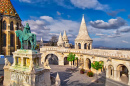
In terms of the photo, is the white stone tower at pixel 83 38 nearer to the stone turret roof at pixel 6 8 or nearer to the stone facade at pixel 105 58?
the stone facade at pixel 105 58

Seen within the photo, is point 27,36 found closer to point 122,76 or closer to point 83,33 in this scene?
point 122,76

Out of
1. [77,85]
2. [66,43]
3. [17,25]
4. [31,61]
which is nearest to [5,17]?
[17,25]

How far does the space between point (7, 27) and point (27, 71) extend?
30217 mm

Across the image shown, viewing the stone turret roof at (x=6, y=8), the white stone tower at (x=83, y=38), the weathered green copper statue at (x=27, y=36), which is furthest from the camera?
the stone turret roof at (x=6, y=8)

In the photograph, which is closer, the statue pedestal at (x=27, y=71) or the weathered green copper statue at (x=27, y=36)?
the statue pedestal at (x=27, y=71)

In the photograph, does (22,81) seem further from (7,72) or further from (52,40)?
(52,40)

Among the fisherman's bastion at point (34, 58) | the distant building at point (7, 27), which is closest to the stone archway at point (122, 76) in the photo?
the fisherman's bastion at point (34, 58)

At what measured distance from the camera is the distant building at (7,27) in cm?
3559

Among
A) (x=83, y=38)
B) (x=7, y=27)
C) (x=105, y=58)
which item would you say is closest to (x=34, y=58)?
(x=105, y=58)

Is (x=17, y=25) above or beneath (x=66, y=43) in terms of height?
above

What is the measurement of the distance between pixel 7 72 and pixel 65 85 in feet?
28.9

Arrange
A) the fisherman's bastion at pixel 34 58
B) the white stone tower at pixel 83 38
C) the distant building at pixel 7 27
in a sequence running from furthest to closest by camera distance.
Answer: the distant building at pixel 7 27 < the white stone tower at pixel 83 38 < the fisherman's bastion at pixel 34 58

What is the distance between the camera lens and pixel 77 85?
647 inches

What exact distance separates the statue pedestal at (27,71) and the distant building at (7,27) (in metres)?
26.6
